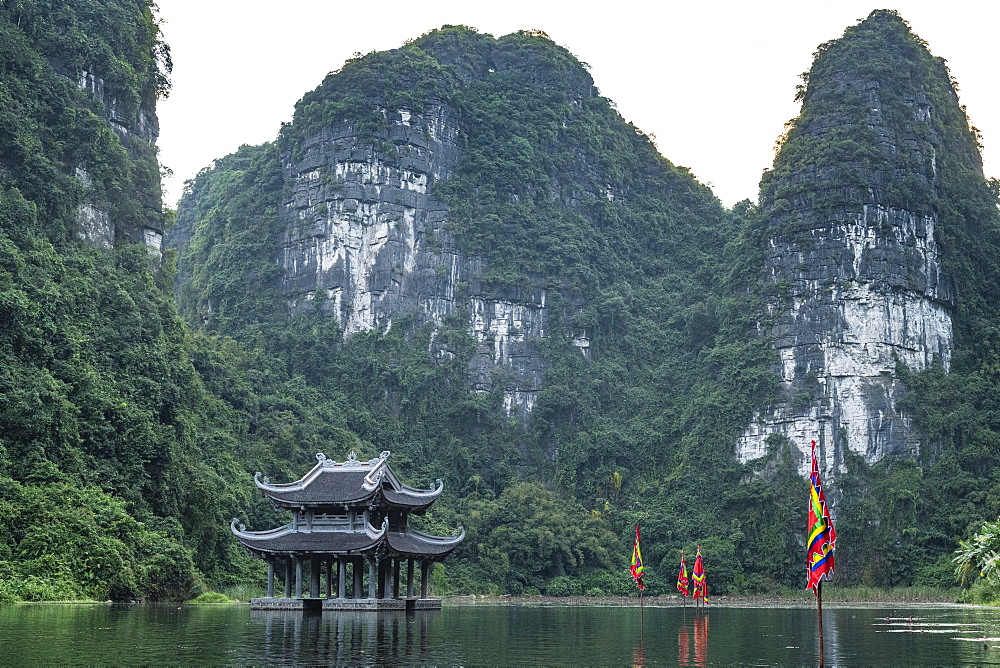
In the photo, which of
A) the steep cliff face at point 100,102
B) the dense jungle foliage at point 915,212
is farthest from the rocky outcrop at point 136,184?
the dense jungle foliage at point 915,212

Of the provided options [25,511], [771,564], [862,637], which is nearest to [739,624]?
[862,637]

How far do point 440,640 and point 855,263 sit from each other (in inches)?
2585

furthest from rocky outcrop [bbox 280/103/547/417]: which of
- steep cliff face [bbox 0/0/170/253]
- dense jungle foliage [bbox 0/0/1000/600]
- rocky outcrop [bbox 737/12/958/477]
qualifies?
steep cliff face [bbox 0/0/170/253]

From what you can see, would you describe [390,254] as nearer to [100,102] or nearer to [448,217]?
[448,217]

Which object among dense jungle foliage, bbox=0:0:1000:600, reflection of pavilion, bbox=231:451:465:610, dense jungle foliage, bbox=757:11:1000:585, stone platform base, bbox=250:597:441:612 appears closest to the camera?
stone platform base, bbox=250:597:441:612

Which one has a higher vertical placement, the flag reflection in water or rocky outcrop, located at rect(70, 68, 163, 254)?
rocky outcrop, located at rect(70, 68, 163, 254)

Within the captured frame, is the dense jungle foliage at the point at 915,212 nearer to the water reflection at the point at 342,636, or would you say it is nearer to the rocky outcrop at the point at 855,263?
the rocky outcrop at the point at 855,263

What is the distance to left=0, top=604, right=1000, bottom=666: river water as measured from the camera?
19.1 meters

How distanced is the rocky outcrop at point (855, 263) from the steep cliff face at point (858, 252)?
9cm

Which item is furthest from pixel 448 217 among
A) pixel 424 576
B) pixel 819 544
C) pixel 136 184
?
pixel 819 544

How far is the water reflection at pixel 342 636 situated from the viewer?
19188mm

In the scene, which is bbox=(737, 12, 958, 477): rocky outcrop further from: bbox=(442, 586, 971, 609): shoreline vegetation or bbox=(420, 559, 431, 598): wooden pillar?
bbox=(420, 559, 431, 598): wooden pillar

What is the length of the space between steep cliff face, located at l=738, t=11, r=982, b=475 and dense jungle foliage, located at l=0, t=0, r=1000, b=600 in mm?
876

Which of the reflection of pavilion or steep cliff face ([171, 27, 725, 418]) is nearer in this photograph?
the reflection of pavilion
